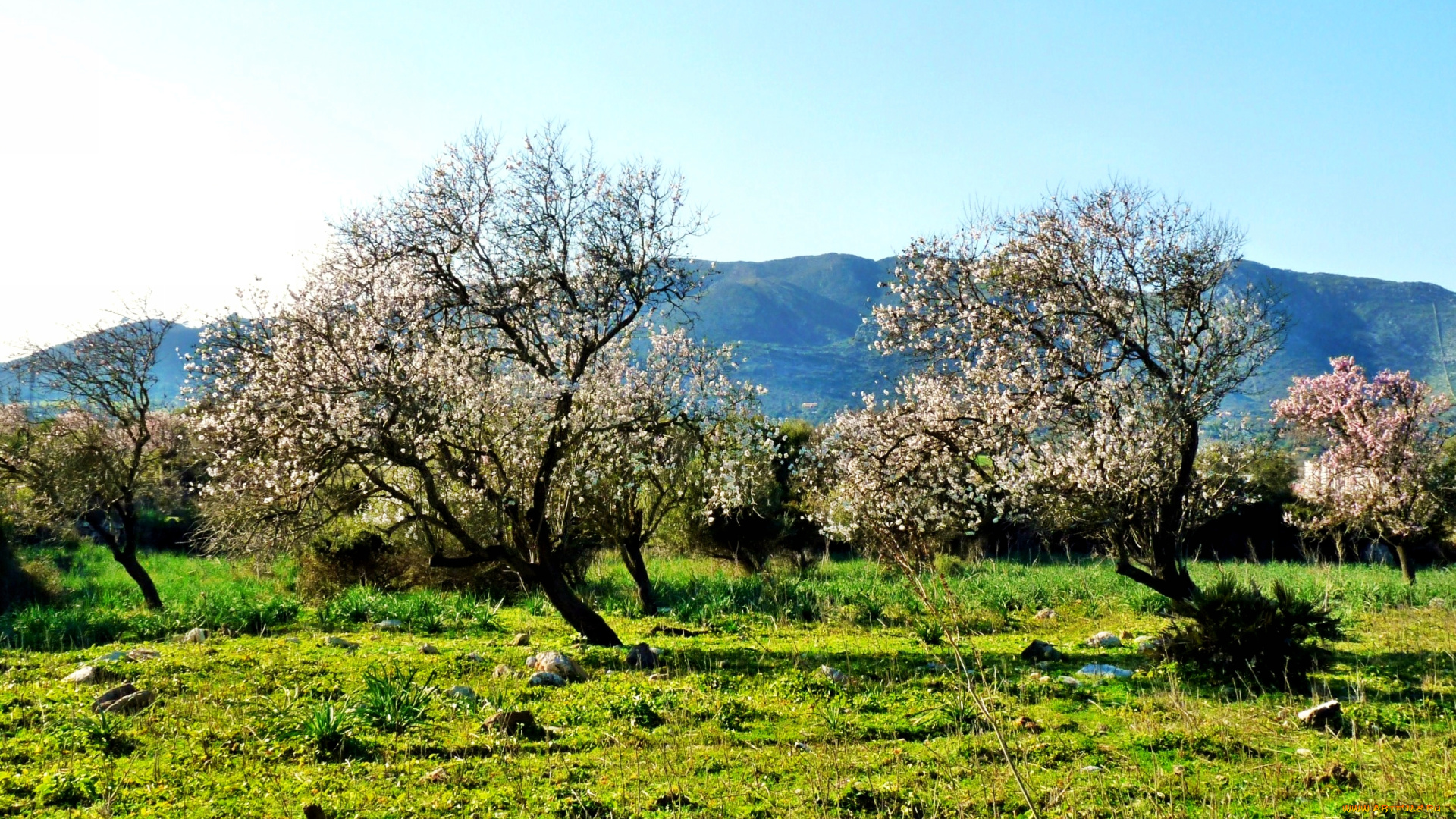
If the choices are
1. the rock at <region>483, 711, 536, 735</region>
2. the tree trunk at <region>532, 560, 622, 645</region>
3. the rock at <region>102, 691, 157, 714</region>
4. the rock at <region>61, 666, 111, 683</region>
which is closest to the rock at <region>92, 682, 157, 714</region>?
the rock at <region>102, 691, 157, 714</region>

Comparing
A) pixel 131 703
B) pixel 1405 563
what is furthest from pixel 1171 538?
pixel 1405 563

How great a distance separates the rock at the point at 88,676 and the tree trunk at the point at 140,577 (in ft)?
28.6

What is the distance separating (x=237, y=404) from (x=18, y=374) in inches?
511

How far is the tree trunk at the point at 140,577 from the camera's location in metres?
16.0

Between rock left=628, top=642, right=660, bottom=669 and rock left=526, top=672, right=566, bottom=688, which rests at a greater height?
rock left=526, top=672, right=566, bottom=688

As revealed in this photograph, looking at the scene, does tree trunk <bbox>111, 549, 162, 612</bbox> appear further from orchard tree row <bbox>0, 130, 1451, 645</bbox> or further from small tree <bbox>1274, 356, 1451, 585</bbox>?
small tree <bbox>1274, 356, 1451, 585</bbox>

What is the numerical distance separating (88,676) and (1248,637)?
10.9m

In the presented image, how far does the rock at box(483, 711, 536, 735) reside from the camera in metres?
6.43

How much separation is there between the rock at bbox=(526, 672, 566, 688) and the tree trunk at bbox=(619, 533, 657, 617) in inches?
302

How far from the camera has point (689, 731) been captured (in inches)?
262

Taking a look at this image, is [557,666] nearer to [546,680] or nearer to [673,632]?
[546,680]

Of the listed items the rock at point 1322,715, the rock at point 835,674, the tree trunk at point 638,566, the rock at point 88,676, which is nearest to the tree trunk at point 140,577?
the tree trunk at point 638,566

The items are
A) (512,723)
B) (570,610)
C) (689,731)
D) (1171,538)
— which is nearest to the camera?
(512,723)

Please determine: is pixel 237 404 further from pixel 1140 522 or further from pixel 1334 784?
pixel 1140 522
